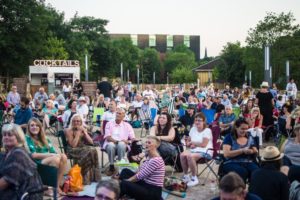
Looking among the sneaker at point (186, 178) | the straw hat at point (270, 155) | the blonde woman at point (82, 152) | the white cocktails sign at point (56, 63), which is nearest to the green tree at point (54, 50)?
the white cocktails sign at point (56, 63)

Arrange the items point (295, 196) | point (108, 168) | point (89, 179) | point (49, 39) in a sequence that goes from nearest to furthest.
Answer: point (295, 196) → point (89, 179) → point (108, 168) → point (49, 39)

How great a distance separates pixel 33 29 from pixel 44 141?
122ft

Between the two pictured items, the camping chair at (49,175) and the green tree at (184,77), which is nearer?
the camping chair at (49,175)

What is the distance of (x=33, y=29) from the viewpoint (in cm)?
4278

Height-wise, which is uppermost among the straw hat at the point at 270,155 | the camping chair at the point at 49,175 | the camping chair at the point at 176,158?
the straw hat at the point at 270,155

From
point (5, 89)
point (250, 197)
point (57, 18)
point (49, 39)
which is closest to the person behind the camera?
point (250, 197)

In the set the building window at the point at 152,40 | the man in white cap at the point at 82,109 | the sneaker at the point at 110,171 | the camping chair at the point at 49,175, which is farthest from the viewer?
the building window at the point at 152,40

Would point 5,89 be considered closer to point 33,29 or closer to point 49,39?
point 33,29

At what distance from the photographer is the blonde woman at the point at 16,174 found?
4.66 metres

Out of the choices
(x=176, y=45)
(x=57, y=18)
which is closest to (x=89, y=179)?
(x=57, y=18)

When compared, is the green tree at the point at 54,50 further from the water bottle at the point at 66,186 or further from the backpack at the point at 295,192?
the backpack at the point at 295,192

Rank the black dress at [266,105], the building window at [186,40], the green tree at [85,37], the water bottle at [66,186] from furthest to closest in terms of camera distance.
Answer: the building window at [186,40] < the green tree at [85,37] < the black dress at [266,105] < the water bottle at [66,186]

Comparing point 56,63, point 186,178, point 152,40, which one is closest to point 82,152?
point 186,178

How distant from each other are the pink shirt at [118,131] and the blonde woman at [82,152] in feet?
2.34
